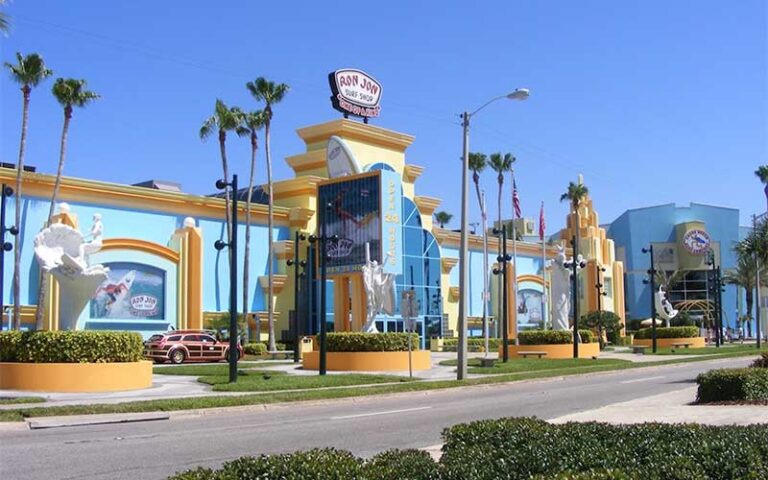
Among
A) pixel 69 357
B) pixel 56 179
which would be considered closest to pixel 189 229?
pixel 56 179

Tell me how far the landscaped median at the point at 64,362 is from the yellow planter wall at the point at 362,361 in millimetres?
10717

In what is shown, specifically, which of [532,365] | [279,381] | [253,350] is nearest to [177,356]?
[253,350]

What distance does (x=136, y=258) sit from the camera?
46.0m

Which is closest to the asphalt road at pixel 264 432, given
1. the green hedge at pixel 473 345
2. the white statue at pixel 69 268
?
the white statue at pixel 69 268

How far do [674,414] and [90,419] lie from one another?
11546 mm

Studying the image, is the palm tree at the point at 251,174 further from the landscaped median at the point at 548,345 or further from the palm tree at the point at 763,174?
the palm tree at the point at 763,174

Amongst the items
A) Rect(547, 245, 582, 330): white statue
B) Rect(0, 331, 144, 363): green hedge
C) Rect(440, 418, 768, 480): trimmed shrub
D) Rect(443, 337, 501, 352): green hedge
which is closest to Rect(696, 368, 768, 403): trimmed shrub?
Rect(440, 418, 768, 480): trimmed shrub

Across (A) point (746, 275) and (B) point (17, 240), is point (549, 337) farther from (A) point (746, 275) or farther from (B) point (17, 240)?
(A) point (746, 275)

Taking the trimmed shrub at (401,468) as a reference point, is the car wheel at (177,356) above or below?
below

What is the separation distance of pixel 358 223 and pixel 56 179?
17089mm

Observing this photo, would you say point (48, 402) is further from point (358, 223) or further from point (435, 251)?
point (435, 251)

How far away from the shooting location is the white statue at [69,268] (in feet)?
83.7

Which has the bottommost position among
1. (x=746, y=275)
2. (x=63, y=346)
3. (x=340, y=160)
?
(x=63, y=346)

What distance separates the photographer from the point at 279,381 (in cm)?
2614
